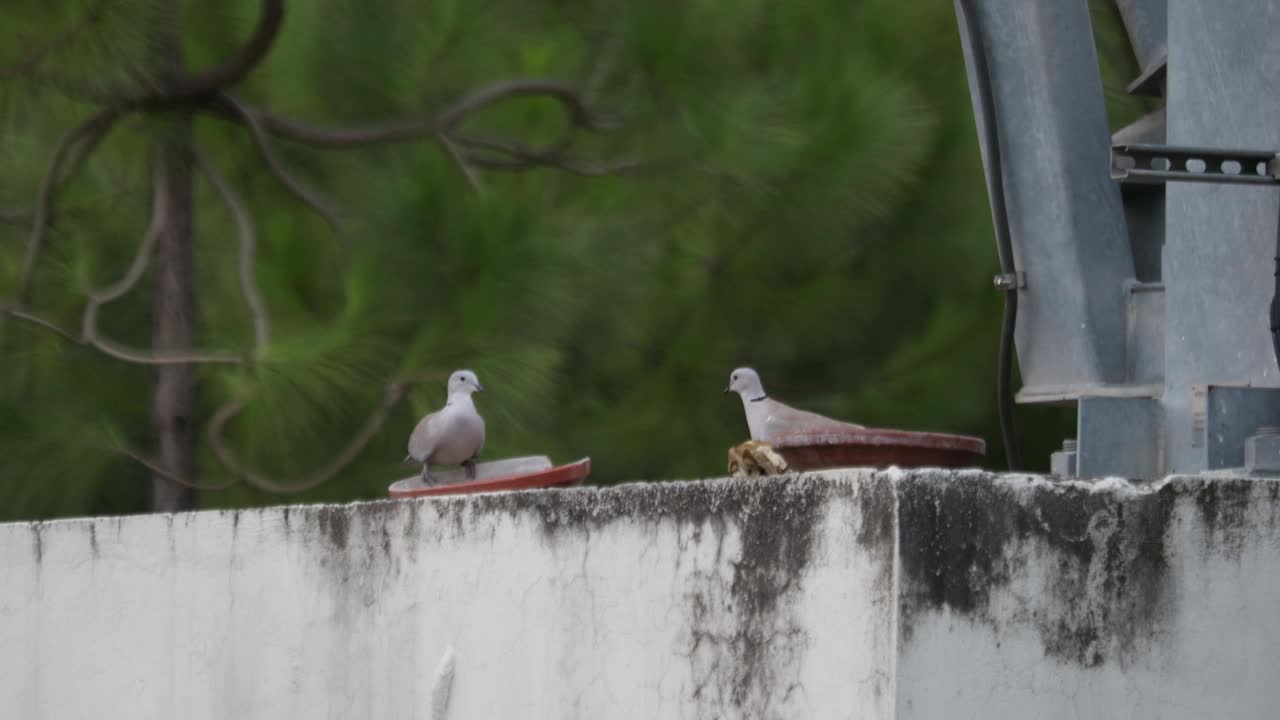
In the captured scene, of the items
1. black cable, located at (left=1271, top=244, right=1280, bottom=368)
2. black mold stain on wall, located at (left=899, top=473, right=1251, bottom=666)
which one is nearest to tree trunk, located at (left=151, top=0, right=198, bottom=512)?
black cable, located at (left=1271, top=244, right=1280, bottom=368)

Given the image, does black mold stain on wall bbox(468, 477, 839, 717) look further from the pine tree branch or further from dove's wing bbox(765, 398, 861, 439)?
the pine tree branch

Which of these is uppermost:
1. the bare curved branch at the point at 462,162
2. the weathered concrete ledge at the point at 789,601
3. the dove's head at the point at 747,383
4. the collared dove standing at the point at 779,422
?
the bare curved branch at the point at 462,162

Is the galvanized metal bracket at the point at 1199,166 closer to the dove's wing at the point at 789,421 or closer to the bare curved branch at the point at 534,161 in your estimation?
the dove's wing at the point at 789,421

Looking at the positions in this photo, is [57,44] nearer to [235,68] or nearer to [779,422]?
[235,68]

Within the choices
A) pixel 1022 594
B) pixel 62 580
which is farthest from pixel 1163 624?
pixel 62 580

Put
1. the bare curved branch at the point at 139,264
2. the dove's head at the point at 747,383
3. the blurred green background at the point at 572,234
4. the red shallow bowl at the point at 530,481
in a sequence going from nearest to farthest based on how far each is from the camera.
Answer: the red shallow bowl at the point at 530,481 < the dove's head at the point at 747,383 < the blurred green background at the point at 572,234 < the bare curved branch at the point at 139,264

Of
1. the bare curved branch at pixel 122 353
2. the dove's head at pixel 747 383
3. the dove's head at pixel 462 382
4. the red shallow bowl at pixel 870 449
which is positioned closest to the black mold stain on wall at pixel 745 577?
the red shallow bowl at pixel 870 449

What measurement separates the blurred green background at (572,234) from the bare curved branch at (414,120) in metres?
Result: 0.07

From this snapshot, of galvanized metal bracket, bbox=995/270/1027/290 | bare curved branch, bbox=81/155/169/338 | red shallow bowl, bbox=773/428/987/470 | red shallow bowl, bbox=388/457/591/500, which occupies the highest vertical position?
bare curved branch, bbox=81/155/169/338

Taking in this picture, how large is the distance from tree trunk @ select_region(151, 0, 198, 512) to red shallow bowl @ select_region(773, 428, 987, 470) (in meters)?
3.50

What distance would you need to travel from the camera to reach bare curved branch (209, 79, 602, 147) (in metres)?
5.90

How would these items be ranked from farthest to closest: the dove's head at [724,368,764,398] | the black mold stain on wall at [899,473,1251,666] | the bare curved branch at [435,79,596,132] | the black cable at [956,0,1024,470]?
1. the bare curved branch at [435,79,596,132]
2. the dove's head at [724,368,764,398]
3. the black cable at [956,0,1024,470]
4. the black mold stain on wall at [899,473,1251,666]

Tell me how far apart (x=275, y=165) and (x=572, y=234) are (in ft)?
3.55

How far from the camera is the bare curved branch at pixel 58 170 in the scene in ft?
19.0
